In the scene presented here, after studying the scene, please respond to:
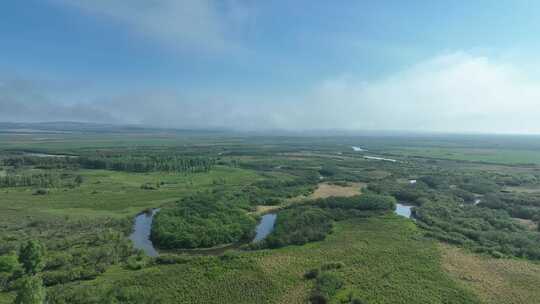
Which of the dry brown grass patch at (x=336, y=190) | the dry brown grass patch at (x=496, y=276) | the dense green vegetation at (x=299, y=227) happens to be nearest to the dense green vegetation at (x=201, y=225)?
the dense green vegetation at (x=299, y=227)

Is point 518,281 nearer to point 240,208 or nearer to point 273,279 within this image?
point 273,279

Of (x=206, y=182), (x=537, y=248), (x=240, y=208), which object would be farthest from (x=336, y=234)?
(x=206, y=182)

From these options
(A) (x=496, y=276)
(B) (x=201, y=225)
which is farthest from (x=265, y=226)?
(A) (x=496, y=276)

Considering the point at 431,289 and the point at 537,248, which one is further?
the point at 537,248

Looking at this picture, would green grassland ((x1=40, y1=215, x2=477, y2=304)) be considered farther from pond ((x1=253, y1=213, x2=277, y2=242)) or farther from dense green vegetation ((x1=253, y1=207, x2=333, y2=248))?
pond ((x1=253, y1=213, x2=277, y2=242))

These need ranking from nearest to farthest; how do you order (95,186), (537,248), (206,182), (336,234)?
(537,248)
(336,234)
(95,186)
(206,182)

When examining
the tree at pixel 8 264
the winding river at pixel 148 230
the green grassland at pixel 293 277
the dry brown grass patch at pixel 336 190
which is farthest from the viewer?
the dry brown grass patch at pixel 336 190

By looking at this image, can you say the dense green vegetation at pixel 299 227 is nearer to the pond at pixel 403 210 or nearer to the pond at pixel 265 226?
Answer: the pond at pixel 265 226
